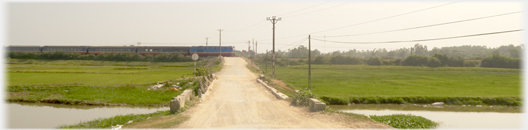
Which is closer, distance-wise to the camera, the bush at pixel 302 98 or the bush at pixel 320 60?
the bush at pixel 302 98

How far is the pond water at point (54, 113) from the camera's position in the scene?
53.6 feet

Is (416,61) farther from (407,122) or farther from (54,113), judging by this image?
(54,113)

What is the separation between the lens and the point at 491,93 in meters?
27.9

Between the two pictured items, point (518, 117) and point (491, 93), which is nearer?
point (518, 117)

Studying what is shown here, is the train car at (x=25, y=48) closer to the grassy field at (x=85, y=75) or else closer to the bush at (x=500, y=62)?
the grassy field at (x=85, y=75)

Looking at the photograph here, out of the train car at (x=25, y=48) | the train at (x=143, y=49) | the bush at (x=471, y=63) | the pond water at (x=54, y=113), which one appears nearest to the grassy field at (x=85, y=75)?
the pond water at (x=54, y=113)

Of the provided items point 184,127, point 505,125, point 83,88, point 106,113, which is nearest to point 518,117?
point 505,125

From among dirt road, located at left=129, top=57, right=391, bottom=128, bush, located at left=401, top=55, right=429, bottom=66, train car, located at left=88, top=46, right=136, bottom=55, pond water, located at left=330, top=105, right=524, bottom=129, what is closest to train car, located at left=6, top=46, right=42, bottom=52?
train car, located at left=88, top=46, right=136, bottom=55

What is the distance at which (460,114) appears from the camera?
839 inches

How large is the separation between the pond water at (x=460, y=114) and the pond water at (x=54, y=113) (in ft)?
40.9

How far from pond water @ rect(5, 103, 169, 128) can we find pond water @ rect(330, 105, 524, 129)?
40.9 feet

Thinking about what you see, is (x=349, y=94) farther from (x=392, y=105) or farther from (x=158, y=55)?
(x=158, y=55)

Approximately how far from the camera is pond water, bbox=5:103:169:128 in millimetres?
16344

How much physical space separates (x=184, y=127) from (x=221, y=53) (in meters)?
68.9
